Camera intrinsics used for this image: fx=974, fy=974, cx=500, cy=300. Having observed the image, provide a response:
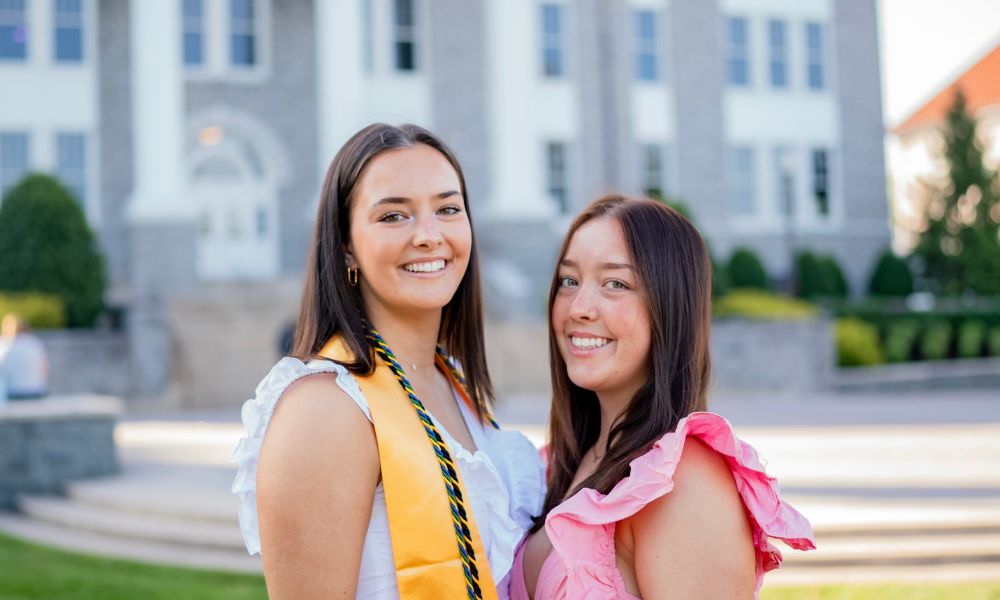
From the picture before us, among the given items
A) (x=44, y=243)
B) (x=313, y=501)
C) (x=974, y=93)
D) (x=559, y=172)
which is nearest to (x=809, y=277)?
(x=559, y=172)

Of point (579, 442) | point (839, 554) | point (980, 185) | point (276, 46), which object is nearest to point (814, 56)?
A: point (980, 185)

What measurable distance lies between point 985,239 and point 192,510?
94.3 ft

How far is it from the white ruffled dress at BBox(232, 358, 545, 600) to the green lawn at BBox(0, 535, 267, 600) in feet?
13.8

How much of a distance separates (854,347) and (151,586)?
18.4 meters

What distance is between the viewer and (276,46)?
2447 cm

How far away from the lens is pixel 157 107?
68.0 ft

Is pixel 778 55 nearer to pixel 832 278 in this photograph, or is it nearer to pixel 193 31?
pixel 832 278

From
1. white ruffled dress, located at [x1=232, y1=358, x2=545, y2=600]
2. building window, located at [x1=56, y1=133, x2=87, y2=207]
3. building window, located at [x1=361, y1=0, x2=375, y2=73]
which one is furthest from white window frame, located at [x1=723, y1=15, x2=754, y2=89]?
white ruffled dress, located at [x1=232, y1=358, x2=545, y2=600]

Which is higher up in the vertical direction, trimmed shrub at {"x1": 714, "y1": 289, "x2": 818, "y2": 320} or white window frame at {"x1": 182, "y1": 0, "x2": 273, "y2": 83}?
white window frame at {"x1": 182, "y1": 0, "x2": 273, "y2": 83}

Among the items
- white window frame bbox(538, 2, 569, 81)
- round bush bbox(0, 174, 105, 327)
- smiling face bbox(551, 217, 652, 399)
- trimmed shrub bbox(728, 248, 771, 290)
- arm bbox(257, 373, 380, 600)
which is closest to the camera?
arm bbox(257, 373, 380, 600)

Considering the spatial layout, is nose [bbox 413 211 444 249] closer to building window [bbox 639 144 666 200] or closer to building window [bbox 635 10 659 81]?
building window [bbox 639 144 666 200]

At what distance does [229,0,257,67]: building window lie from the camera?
24094 millimetres

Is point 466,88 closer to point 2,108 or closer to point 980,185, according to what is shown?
point 2,108

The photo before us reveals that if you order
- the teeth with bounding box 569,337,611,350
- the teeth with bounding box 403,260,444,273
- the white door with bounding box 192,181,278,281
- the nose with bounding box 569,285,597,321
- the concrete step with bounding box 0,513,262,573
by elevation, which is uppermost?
the white door with bounding box 192,181,278,281
